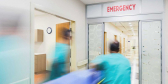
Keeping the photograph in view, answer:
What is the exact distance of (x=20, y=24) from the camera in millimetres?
1887

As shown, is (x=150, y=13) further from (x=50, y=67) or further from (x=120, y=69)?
(x=50, y=67)

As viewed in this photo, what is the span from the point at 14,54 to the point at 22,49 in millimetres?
153

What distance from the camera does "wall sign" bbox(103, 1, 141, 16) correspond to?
386cm

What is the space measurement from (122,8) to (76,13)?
1.64 m

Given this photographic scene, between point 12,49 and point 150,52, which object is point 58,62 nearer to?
point 12,49

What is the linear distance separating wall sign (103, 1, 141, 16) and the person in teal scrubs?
2.53 metres

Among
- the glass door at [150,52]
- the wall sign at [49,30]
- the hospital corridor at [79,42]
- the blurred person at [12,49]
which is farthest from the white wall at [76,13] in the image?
the wall sign at [49,30]

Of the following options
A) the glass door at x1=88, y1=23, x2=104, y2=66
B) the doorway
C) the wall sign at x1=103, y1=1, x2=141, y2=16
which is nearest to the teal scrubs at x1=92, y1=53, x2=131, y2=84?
the glass door at x1=88, y1=23, x2=104, y2=66

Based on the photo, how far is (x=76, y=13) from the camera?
390cm

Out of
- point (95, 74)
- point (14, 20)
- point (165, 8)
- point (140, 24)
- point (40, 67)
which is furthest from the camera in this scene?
point (40, 67)

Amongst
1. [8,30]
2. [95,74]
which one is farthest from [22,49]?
[95,74]

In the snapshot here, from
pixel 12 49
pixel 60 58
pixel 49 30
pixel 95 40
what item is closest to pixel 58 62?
pixel 60 58

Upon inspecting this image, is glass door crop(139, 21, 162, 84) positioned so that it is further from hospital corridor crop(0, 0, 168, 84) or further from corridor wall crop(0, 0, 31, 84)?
corridor wall crop(0, 0, 31, 84)

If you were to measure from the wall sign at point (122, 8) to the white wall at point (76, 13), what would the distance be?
3.10ft
